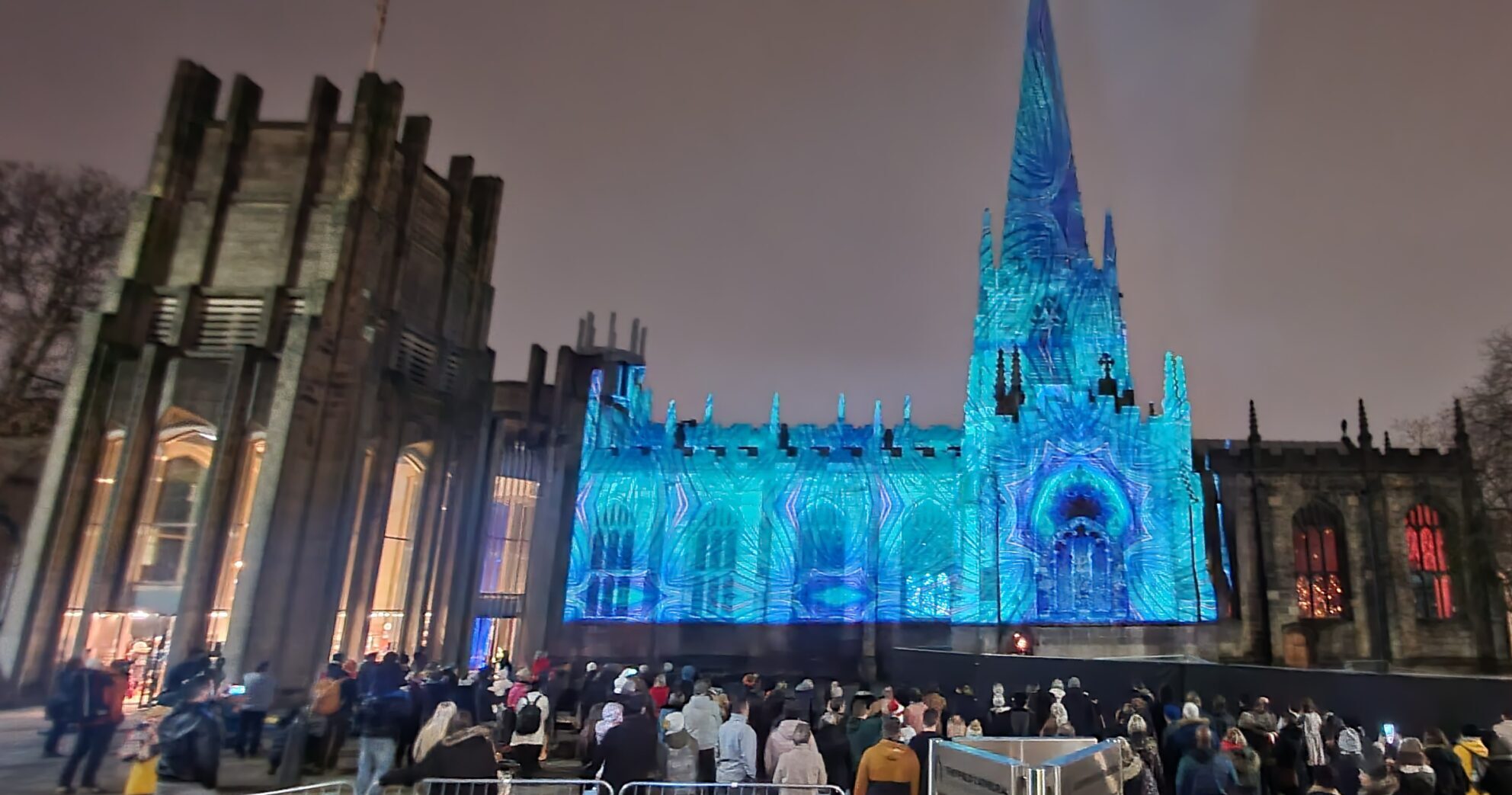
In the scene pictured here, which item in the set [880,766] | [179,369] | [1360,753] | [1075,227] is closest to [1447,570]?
[1075,227]

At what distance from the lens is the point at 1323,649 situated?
34.5 meters

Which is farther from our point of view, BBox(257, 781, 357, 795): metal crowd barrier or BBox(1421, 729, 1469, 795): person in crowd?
BBox(1421, 729, 1469, 795): person in crowd

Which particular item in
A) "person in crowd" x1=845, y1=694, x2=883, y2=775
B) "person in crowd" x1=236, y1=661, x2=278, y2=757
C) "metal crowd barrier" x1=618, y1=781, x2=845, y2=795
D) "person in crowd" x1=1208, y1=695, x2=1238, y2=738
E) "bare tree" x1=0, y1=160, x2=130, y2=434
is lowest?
"person in crowd" x1=236, y1=661, x2=278, y2=757

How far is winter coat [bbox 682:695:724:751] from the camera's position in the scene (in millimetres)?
9906

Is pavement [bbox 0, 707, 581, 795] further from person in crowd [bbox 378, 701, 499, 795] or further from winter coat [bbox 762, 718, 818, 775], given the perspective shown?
person in crowd [bbox 378, 701, 499, 795]

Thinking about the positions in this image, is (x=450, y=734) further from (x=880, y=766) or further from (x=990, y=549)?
(x=990, y=549)

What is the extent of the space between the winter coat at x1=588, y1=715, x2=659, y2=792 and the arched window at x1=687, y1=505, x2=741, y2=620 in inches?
1119

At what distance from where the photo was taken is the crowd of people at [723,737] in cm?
745

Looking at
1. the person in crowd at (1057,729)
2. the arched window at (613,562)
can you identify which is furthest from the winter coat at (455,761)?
the arched window at (613,562)

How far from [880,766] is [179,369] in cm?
2341

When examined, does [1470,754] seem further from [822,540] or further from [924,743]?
[822,540]

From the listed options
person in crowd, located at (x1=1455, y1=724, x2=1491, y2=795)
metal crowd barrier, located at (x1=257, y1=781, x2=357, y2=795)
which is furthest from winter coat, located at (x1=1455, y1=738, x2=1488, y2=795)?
metal crowd barrier, located at (x1=257, y1=781, x2=357, y2=795)

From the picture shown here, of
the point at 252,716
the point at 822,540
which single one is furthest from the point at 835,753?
the point at 822,540

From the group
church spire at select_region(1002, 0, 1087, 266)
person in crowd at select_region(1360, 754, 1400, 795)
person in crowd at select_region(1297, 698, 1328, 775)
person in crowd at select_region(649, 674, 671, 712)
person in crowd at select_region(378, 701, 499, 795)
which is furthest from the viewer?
church spire at select_region(1002, 0, 1087, 266)
